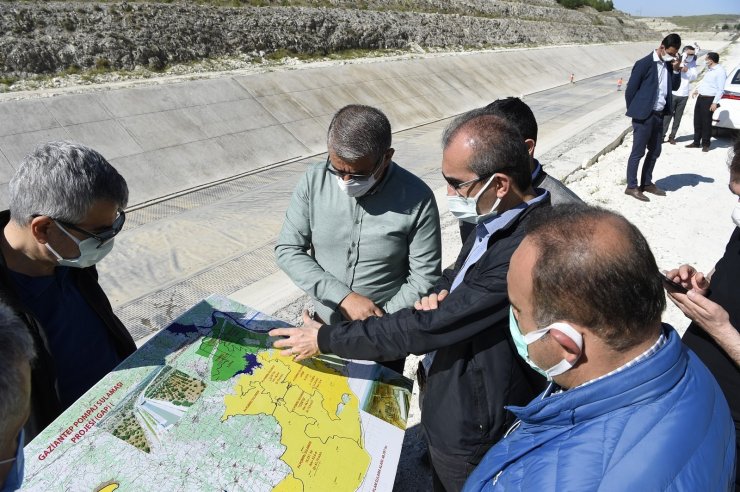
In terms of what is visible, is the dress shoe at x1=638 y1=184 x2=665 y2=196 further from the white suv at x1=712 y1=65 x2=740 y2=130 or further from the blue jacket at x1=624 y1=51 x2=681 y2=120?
the white suv at x1=712 y1=65 x2=740 y2=130

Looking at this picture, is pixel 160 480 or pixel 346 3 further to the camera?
pixel 346 3

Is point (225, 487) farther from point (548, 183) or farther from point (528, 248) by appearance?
point (548, 183)

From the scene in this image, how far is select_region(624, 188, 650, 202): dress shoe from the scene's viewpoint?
8.01 meters

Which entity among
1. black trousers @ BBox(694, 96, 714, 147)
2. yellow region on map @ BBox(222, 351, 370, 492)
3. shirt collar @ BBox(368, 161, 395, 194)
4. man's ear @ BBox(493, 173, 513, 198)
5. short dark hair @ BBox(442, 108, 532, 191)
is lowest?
black trousers @ BBox(694, 96, 714, 147)

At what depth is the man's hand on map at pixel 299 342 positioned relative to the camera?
216 cm

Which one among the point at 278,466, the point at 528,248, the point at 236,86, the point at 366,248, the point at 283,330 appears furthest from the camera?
the point at 236,86

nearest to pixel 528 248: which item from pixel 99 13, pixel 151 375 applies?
pixel 151 375

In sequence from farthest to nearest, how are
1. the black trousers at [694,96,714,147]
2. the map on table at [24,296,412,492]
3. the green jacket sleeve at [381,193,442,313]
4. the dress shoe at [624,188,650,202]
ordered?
the black trousers at [694,96,714,147]
the dress shoe at [624,188,650,202]
the green jacket sleeve at [381,193,442,313]
the map on table at [24,296,412,492]

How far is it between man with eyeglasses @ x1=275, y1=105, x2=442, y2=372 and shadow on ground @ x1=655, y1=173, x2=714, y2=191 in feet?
26.0

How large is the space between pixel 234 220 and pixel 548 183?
15.9 ft

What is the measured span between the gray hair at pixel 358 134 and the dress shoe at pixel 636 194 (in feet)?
23.0

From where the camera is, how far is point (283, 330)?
223 cm

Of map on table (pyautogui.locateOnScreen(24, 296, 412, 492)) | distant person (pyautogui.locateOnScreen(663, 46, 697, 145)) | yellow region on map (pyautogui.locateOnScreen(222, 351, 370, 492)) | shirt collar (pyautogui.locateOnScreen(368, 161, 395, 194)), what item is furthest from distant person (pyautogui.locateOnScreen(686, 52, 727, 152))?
yellow region on map (pyautogui.locateOnScreen(222, 351, 370, 492))

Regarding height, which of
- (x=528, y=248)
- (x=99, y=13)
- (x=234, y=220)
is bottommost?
(x=234, y=220)
